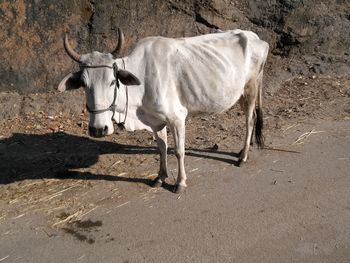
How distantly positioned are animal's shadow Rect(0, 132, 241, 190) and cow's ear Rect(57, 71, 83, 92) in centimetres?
141

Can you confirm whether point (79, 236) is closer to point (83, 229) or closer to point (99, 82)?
point (83, 229)

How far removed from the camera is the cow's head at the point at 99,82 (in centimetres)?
462

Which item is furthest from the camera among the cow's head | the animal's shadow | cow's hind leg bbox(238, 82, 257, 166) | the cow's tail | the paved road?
the cow's tail

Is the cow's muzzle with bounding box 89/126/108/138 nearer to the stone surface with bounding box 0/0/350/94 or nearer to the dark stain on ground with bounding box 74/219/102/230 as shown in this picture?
the dark stain on ground with bounding box 74/219/102/230

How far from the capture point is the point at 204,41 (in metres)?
5.64

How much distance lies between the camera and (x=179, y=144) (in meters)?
5.34

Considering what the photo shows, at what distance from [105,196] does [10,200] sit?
1.03m

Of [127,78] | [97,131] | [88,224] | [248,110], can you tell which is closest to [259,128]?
[248,110]

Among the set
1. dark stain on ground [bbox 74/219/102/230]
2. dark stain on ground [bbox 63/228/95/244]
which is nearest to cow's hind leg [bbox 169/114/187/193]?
dark stain on ground [bbox 74/219/102/230]

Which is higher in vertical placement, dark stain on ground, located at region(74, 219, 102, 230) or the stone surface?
the stone surface

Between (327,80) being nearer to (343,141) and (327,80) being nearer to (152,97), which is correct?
(343,141)

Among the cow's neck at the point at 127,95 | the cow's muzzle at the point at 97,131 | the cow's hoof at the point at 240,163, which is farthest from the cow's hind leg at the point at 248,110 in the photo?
the cow's muzzle at the point at 97,131

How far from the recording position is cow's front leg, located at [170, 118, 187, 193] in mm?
5234

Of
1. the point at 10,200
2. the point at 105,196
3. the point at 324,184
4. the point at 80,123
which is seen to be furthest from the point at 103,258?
the point at 80,123
